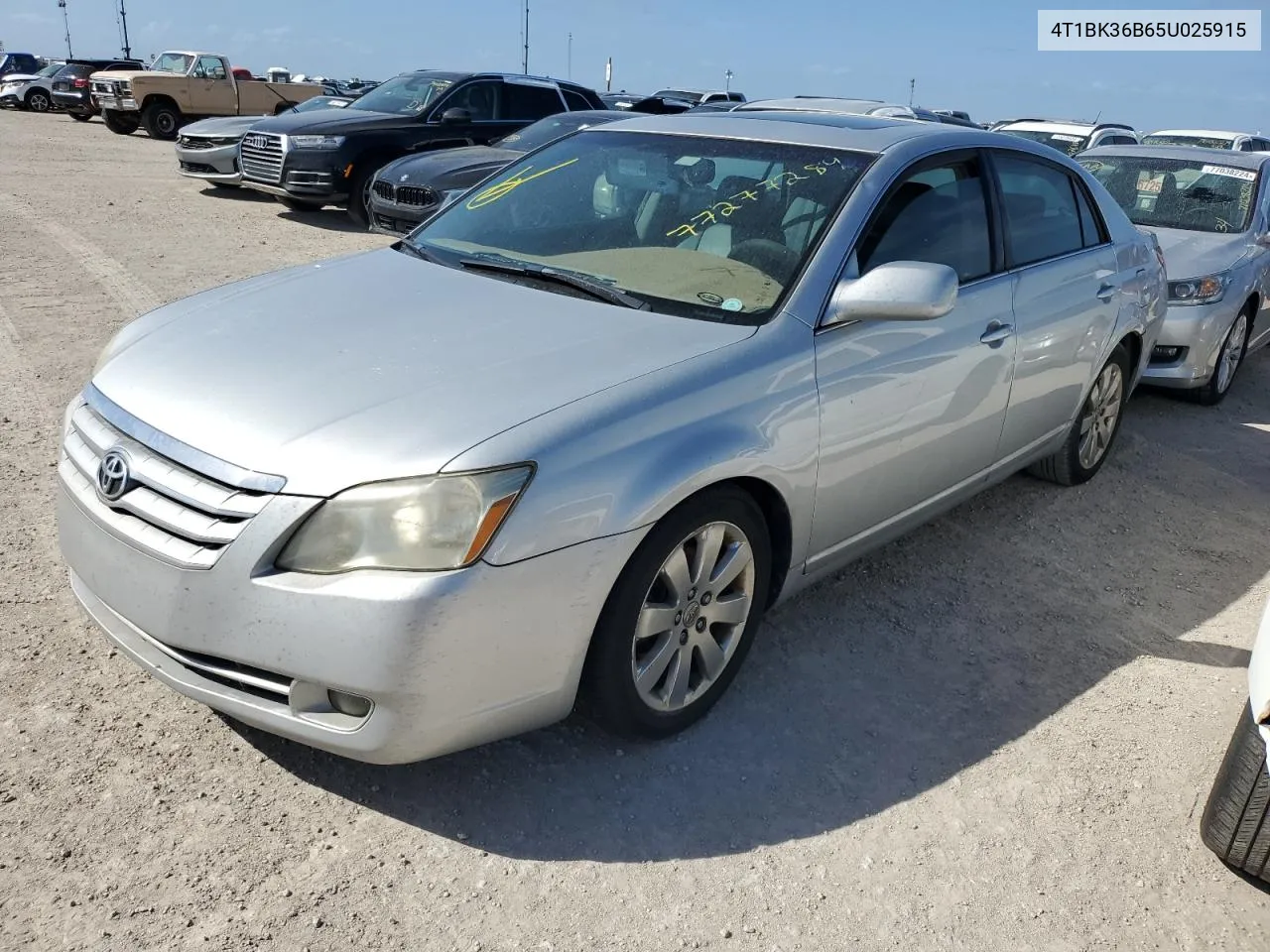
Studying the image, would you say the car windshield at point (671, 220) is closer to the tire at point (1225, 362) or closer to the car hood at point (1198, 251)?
the car hood at point (1198, 251)

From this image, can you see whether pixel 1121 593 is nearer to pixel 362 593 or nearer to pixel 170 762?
pixel 362 593

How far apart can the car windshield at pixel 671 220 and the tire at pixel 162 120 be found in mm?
20584

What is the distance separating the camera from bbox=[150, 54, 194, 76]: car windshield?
70.5 ft

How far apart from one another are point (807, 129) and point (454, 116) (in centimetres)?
934

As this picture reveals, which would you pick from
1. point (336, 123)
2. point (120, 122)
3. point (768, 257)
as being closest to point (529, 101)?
point (336, 123)

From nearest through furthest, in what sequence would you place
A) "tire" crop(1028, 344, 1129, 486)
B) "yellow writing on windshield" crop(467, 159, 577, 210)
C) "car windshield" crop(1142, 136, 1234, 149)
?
1. "yellow writing on windshield" crop(467, 159, 577, 210)
2. "tire" crop(1028, 344, 1129, 486)
3. "car windshield" crop(1142, 136, 1234, 149)

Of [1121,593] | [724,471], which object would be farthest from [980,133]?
[724,471]

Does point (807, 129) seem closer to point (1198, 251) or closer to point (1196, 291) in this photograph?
point (1196, 291)

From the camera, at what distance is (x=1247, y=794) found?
259cm

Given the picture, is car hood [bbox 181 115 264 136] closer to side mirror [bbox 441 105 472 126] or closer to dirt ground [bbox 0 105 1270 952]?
side mirror [bbox 441 105 472 126]

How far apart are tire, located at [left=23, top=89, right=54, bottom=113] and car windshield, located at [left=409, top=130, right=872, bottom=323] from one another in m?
32.3

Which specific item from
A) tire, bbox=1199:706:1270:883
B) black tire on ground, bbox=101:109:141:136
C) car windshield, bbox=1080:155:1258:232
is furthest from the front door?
black tire on ground, bbox=101:109:141:136

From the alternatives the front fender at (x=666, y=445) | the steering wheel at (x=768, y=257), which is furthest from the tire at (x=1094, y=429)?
the front fender at (x=666, y=445)

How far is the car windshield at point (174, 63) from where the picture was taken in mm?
21500
